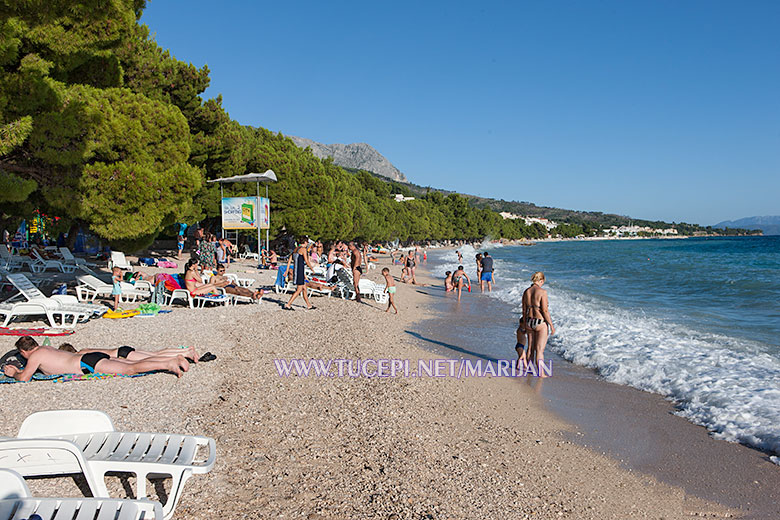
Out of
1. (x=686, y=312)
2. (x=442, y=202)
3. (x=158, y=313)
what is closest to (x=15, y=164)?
(x=158, y=313)

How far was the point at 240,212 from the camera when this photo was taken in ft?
69.6

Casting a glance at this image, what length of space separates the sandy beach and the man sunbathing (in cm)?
15

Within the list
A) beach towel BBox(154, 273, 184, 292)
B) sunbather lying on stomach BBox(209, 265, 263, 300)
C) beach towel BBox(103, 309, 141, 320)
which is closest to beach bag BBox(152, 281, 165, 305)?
beach towel BBox(154, 273, 184, 292)

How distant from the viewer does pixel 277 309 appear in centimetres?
1070

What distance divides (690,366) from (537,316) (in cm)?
268

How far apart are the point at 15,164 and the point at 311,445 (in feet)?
23.7

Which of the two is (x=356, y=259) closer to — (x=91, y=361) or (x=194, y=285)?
(x=194, y=285)

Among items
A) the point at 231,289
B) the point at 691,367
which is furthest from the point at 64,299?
the point at 691,367

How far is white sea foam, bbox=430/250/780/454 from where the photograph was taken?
16.9 ft

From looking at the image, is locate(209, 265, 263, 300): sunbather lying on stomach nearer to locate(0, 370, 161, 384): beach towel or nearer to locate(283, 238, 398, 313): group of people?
locate(283, 238, 398, 313): group of people

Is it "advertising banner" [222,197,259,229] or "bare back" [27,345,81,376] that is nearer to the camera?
"bare back" [27,345,81,376]

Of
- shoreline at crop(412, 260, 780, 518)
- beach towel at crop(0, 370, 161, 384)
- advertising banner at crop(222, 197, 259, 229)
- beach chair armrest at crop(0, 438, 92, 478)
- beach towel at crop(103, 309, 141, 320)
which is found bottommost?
shoreline at crop(412, 260, 780, 518)

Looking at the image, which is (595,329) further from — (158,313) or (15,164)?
(15,164)

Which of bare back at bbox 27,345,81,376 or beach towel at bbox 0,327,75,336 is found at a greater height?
bare back at bbox 27,345,81,376
